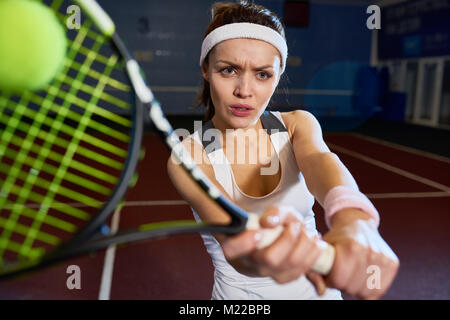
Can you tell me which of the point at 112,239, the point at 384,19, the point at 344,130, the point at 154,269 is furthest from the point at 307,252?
the point at 384,19

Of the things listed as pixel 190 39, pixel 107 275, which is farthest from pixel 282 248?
pixel 190 39

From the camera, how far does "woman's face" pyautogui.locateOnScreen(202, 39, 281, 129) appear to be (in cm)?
121

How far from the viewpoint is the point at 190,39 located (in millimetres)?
11688

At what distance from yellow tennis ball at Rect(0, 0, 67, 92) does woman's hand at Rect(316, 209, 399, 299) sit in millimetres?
740

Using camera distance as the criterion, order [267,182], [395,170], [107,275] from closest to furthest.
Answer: [267,182] → [107,275] → [395,170]

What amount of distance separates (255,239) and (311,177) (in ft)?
1.48

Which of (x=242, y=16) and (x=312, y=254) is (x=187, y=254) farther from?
(x=312, y=254)

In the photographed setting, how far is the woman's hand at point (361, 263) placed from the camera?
900 mm

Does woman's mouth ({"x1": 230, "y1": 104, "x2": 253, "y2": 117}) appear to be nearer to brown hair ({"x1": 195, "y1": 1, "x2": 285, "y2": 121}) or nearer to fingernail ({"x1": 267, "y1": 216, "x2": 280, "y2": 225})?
brown hair ({"x1": 195, "y1": 1, "x2": 285, "y2": 121})

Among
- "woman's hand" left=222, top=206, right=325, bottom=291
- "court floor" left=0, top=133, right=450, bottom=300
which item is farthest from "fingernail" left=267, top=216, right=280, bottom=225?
"court floor" left=0, top=133, right=450, bottom=300

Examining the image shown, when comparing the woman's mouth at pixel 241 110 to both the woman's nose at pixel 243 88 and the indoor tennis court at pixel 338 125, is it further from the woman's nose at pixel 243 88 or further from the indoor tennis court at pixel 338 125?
the indoor tennis court at pixel 338 125

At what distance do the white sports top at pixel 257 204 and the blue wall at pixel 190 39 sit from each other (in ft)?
31.5

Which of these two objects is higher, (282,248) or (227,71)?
(227,71)

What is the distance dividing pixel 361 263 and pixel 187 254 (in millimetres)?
2350
